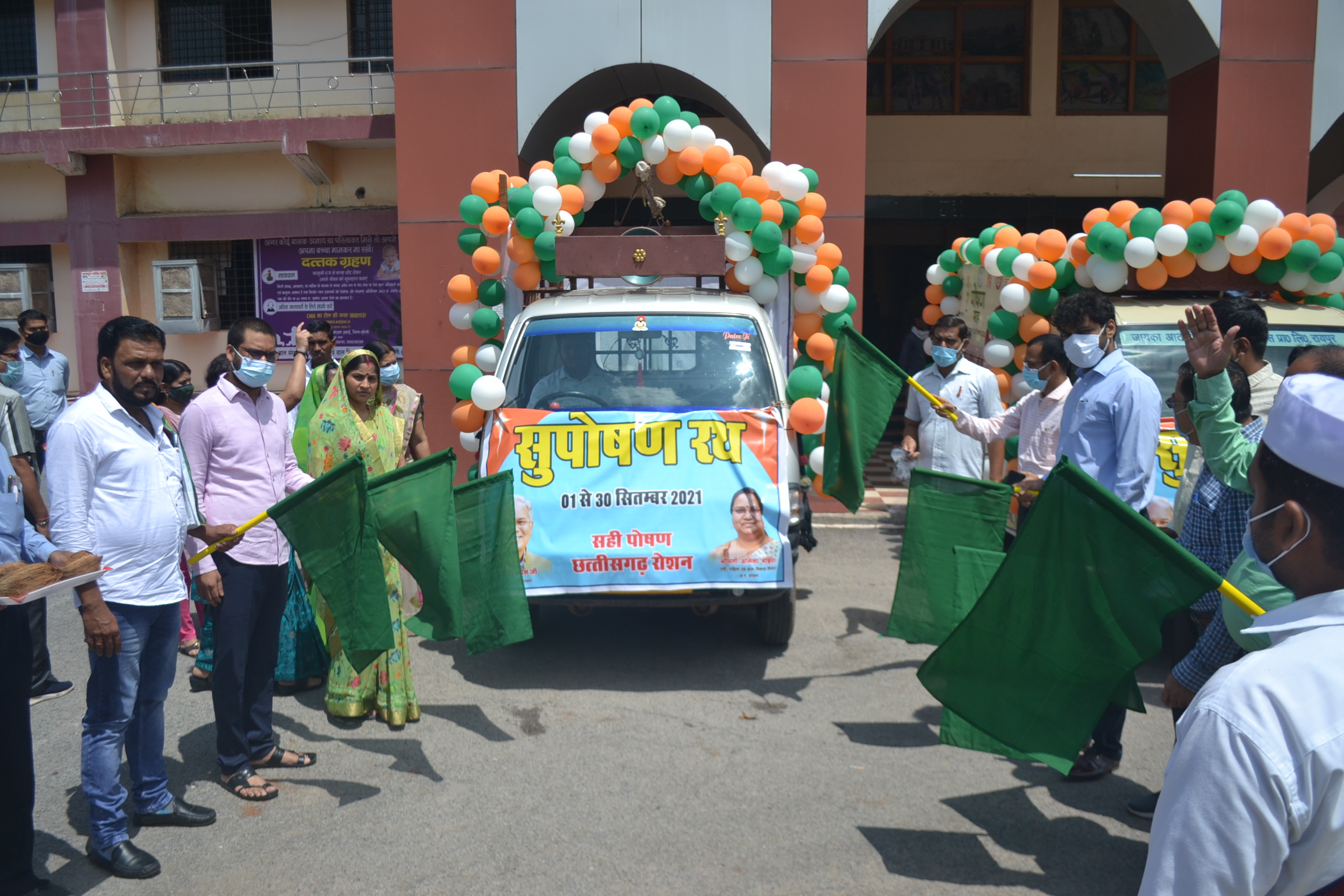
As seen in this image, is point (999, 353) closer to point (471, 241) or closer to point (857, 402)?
point (857, 402)

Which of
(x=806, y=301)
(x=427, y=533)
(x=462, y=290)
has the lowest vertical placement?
(x=427, y=533)

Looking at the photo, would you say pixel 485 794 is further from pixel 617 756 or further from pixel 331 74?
pixel 331 74

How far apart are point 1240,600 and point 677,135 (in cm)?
589

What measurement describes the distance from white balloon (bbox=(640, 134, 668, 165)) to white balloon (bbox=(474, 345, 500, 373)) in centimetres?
183

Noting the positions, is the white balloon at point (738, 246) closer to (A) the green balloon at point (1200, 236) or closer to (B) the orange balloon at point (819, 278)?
(B) the orange balloon at point (819, 278)

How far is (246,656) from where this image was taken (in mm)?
4391

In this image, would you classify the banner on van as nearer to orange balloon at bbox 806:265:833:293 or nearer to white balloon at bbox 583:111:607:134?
orange balloon at bbox 806:265:833:293

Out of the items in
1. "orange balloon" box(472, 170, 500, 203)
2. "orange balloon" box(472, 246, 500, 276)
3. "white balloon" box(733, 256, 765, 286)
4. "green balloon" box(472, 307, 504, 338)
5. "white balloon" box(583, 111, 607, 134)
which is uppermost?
"white balloon" box(583, 111, 607, 134)

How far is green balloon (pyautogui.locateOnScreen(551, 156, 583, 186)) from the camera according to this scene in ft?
25.8

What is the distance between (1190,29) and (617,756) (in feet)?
32.1

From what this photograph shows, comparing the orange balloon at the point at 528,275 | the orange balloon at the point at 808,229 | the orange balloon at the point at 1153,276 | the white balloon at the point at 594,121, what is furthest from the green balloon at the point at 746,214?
the orange balloon at the point at 1153,276

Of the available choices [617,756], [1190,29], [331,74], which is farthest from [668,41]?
[617,756]

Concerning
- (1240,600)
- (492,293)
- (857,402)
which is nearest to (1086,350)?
(857,402)

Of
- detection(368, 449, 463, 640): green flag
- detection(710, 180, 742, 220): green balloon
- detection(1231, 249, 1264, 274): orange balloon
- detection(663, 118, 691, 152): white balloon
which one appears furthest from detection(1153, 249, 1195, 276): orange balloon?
detection(368, 449, 463, 640): green flag
